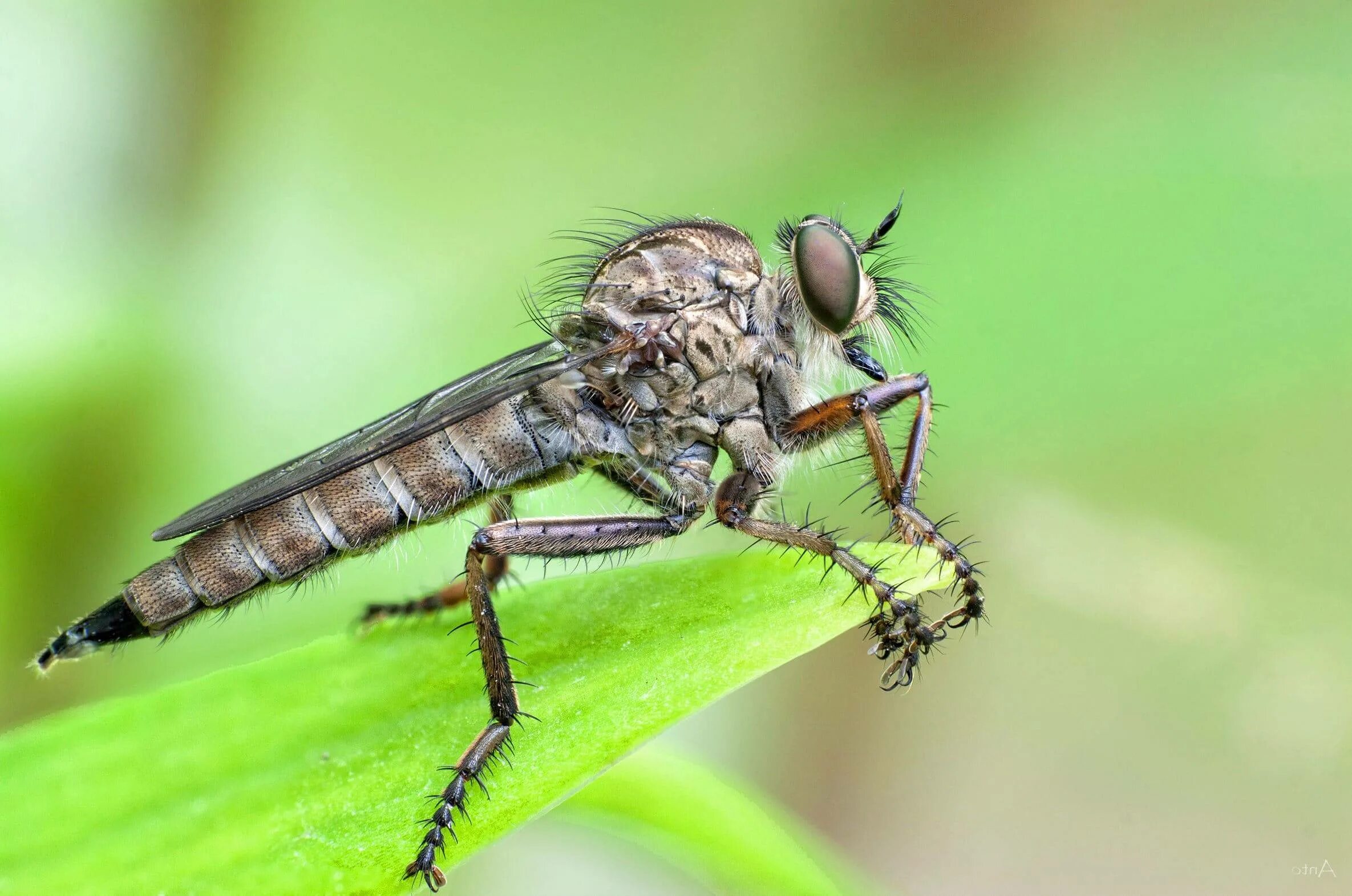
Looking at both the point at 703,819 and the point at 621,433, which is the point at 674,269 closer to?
the point at 621,433

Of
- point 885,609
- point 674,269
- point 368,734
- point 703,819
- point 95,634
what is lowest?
point 703,819

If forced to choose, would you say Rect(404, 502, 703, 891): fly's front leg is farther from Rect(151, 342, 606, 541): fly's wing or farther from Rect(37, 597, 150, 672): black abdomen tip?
Rect(37, 597, 150, 672): black abdomen tip

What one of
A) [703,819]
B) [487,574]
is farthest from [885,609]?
[487,574]

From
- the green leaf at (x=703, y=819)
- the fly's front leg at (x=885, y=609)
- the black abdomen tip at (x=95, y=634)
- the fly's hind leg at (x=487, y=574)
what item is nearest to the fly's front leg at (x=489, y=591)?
the fly's hind leg at (x=487, y=574)

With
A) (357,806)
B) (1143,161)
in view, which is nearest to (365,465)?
(357,806)

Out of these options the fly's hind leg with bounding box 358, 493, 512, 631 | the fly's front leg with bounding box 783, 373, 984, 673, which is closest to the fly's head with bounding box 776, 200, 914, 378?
the fly's front leg with bounding box 783, 373, 984, 673

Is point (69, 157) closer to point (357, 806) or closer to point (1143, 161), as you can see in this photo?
point (357, 806)
